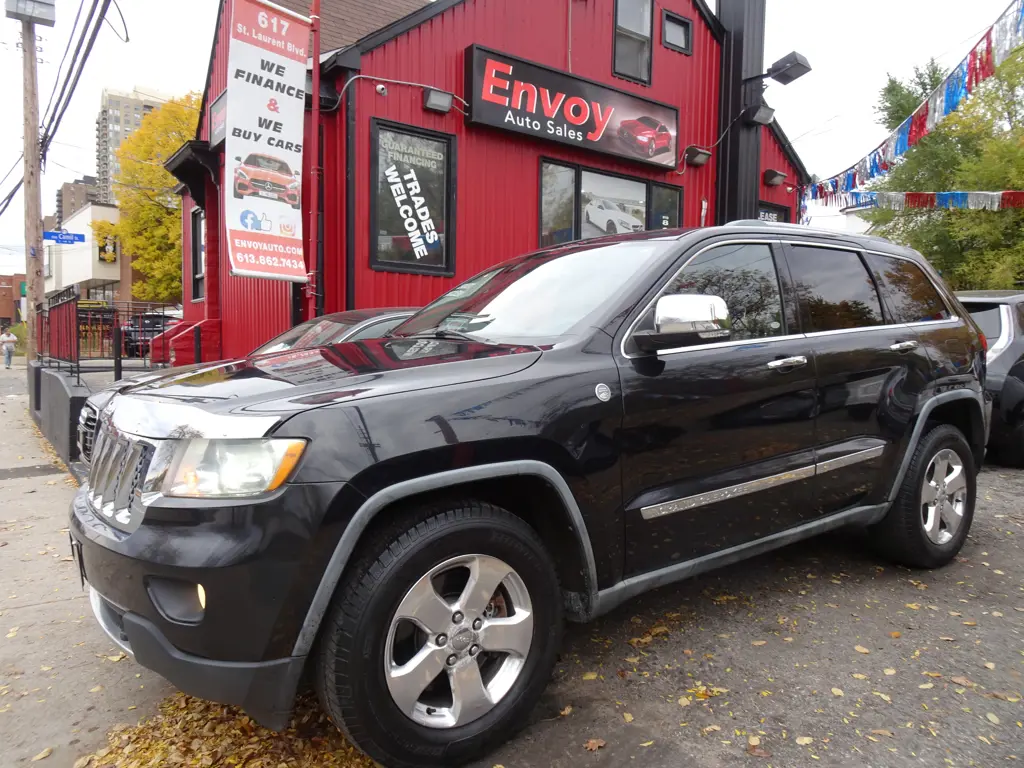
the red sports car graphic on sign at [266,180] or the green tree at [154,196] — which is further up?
the green tree at [154,196]

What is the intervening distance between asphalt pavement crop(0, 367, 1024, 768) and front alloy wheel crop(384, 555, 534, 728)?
10.4 inches

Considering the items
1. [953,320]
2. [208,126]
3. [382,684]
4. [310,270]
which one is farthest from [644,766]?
[208,126]

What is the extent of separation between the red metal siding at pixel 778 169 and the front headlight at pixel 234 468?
13.3m

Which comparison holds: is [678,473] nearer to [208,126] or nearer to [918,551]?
[918,551]

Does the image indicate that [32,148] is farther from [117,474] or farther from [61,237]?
[117,474]

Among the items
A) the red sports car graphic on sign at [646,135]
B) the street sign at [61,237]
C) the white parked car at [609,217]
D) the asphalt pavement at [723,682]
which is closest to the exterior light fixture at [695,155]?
the red sports car graphic on sign at [646,135]

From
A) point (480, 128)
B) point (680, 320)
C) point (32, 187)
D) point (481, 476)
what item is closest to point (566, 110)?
point (480, 128)

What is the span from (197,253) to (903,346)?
13122mm

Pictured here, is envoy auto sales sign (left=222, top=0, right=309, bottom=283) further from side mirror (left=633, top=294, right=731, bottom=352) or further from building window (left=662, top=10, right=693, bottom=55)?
building window (left=662, top=10, right=693, bottom=55)

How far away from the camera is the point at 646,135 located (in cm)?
1129

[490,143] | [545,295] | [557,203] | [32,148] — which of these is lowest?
[545,295]

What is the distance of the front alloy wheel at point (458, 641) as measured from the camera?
2119mm

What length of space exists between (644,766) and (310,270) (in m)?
7.47

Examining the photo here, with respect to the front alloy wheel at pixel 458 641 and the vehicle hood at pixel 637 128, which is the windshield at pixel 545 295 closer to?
the front alloy wheel at pixel 458 641
